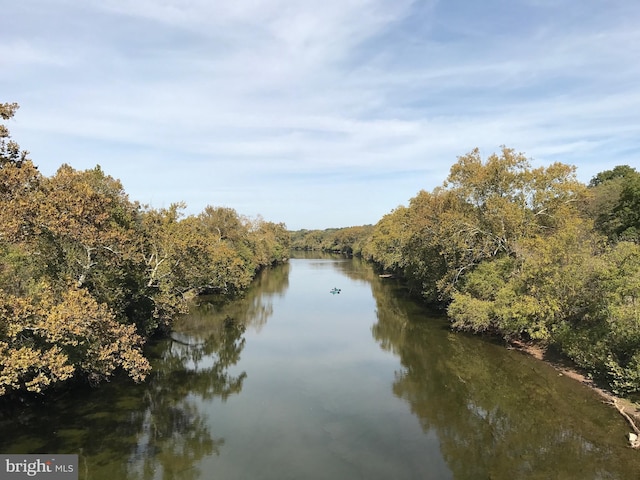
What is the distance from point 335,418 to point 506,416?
6705 mm

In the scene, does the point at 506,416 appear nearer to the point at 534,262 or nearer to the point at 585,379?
the point at 585,379

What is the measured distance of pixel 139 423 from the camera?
16.2 metres

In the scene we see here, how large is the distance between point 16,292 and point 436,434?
15250mm

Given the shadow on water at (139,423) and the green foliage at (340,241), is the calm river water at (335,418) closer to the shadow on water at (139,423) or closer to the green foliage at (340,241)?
the shadow on water at (139,423)

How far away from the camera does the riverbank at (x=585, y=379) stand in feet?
51.0

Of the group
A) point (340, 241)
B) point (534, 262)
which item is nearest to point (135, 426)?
point (534, 262)

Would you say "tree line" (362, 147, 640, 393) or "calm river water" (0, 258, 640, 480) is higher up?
"tree line" (362, 147, 640, 393)

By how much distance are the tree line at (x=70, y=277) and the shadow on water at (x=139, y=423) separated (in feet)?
4.38

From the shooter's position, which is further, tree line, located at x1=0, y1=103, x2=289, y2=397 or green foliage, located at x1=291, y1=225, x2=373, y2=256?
green foliage, located at x1=291, y1=225, x2=373, y2=256

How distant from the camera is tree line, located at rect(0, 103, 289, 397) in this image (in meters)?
11.4

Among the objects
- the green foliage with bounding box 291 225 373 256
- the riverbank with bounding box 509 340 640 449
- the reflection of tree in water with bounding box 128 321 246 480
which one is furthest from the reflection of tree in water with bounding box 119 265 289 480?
the green foliage with bounding box 291 225 373 256

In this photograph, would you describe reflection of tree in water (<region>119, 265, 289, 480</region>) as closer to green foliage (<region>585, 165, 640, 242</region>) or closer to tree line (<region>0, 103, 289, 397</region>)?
tree line (<region>0, 103, 289, 397</region>)

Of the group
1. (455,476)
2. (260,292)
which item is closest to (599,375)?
(455,476)

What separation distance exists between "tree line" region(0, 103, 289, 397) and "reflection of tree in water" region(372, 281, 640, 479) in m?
11.1
